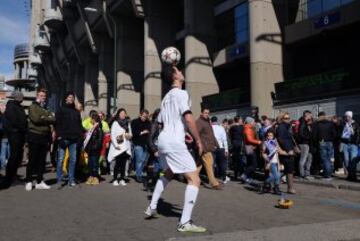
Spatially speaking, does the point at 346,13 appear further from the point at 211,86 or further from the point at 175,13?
the point at 175,13

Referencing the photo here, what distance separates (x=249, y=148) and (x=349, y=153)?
290 cm

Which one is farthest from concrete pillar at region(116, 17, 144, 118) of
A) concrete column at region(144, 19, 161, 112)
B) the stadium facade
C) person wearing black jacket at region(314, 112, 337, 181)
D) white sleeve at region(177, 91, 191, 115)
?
white sleeve at region(177, 91, 191, 115)

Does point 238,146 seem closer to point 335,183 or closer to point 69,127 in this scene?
point 335,183

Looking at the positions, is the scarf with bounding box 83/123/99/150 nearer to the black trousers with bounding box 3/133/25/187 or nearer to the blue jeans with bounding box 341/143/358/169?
the black trousers with bounding box 3/133/25/187

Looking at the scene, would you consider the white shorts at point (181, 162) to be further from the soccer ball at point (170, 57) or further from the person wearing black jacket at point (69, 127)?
the person wearing black jacket at point (69, 127)

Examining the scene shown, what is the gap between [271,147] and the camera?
9.69m

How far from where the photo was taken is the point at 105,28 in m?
44.4

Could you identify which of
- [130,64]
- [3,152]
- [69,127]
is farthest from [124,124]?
[130,64]

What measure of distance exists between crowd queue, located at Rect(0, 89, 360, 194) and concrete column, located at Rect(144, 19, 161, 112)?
2047 cm

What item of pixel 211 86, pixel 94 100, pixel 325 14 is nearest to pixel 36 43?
pixel 94 100

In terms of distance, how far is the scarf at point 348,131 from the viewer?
12594 mm

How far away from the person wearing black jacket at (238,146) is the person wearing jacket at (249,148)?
0.67m

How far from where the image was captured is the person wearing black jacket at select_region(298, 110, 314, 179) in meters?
12.7

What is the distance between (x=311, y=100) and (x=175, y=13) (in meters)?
18.2
